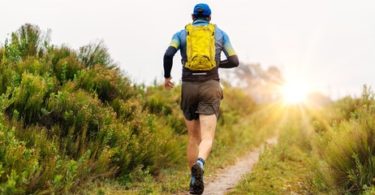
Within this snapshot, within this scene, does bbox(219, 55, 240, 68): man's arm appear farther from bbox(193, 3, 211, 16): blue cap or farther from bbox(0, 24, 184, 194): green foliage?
bbox(0, 24, 184, 194): green foliage

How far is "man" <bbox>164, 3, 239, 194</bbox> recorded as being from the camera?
688cm

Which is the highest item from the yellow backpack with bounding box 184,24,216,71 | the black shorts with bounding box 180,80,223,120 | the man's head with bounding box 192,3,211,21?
the man's head with bounding box 192,3,211,21

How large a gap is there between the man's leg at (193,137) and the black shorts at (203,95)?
9.3 inches

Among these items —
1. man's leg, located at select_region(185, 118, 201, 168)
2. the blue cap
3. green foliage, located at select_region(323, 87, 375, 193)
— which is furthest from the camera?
man's leg, located at select_region(185, 118, 201, 168)

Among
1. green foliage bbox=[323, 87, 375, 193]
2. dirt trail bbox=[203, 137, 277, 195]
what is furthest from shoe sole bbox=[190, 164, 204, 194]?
green foliage bbox=[323, 87, 375, 193]

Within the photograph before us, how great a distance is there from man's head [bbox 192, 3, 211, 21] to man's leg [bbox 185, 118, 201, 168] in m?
1.34

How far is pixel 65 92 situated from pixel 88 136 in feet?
2.49

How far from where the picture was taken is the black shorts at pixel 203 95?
7016 mm

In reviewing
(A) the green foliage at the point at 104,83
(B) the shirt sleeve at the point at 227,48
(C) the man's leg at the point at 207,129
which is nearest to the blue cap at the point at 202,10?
(B) the shirt sleeve at the point at 227,48

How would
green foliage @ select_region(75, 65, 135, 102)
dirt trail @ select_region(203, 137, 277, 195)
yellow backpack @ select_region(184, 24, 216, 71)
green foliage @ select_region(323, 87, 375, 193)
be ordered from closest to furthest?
yellow backpack @ select_region(184, 24, 216, 71), green foliage @ select_region(323, 87, 375, 193), dirt trail @ select_region(203, 137, 277, 195), green foliage @ select_region(75, 65, 135, 102)

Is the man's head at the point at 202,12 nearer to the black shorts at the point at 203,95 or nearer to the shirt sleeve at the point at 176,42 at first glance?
the shirt sleeve at the point at 176,42

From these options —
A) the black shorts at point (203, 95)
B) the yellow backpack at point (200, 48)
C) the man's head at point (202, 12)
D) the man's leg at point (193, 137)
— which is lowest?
the man's leg at point (193, 137)

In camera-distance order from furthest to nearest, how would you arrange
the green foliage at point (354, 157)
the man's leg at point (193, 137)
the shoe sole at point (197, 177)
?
the man's leg at point (193, 137), the green foliage at point (354, 157), the shoe sole at point (197, 177)

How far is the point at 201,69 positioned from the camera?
6.96m
